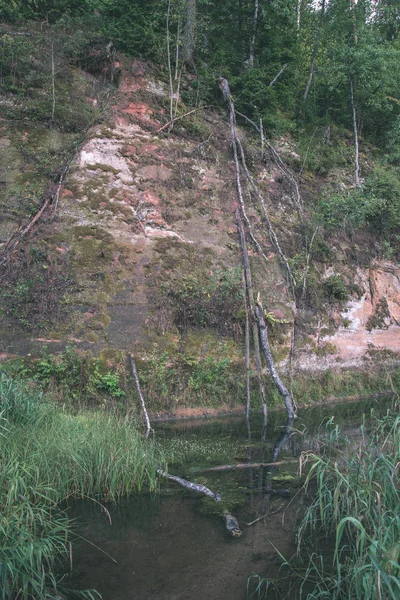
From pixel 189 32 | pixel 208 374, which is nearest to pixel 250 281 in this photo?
pixel 208 374

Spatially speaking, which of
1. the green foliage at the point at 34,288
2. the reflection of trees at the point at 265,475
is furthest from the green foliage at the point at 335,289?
the green foliage at the point at 34,288

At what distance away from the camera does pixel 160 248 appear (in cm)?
1152

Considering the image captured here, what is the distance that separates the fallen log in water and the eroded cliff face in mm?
4425

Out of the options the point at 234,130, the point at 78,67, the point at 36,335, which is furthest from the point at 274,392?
the point at 78,67

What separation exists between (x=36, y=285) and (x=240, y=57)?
37.0 ft

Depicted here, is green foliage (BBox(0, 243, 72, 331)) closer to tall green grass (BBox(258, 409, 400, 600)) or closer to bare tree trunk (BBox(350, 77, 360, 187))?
tall green grass (BBox(258, 409, 400, 600))

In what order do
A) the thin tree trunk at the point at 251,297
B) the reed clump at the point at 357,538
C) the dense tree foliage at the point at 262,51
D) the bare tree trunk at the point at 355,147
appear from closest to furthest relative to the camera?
1. the reed clump at the point at 357,538
2. the thin tree trunk at the point at 251,297
3. the dense tree foliage at the point at 262,51
4. the bare tree trunk at the point at 355,147

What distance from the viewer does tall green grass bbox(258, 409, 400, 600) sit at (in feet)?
9.14

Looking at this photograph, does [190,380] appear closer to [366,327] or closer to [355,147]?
[366,327]

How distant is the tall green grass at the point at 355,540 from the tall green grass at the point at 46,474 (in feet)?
5.58

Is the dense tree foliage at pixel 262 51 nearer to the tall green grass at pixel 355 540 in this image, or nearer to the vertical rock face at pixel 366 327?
the vertical rock face at pixel 366 327

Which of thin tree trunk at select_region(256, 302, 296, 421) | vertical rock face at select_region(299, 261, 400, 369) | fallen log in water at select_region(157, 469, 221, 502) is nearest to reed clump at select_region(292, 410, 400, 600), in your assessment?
fallen log in water at select_region(157, 469, 221, 502)

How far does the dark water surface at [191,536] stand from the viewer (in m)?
3.68

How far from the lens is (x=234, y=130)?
14.1 meters
